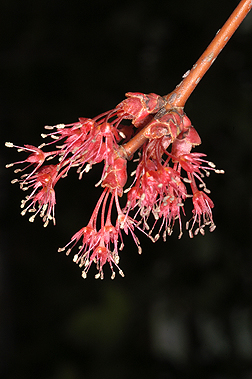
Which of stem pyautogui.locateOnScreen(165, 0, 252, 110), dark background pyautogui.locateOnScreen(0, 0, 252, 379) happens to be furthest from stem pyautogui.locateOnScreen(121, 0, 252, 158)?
dark background pyautogui.locateOnScreen(0, 0, 252, 379)

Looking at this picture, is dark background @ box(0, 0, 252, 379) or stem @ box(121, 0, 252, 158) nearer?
stem @ box(121, 0, 252, 158)

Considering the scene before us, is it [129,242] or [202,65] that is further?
[129,242]

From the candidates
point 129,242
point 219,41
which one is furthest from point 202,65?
point 129,242

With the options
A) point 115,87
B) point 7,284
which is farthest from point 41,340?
point 115,87

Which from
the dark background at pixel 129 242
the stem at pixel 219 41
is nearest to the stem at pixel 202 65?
the stem at pixel 219 41

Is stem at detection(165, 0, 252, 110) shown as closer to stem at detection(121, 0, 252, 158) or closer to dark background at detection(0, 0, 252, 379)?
Result: stem at detection(121, 0, 252, 158)

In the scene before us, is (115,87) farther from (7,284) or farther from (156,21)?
(7,284)

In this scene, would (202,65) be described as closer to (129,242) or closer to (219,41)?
(219,41)
